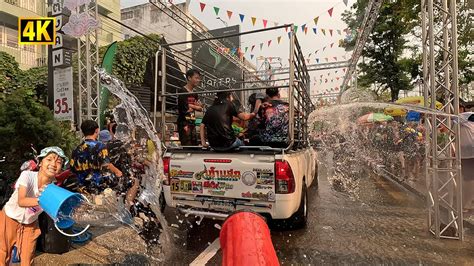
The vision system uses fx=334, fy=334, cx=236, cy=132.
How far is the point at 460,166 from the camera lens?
467 cm

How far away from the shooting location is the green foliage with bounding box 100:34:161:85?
1819 centimetres

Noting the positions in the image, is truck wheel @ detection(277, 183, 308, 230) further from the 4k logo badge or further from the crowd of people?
the 4k logo badge

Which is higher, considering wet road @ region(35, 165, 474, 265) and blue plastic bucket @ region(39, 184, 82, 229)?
Answer: blue plastic bucket @ region(39, 184, 82, 229)

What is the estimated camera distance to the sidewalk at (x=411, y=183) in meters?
5.52

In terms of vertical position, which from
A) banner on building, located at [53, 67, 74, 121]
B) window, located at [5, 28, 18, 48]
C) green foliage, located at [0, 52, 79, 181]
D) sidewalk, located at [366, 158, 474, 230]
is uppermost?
window, located at [5, 28, 18, 48]

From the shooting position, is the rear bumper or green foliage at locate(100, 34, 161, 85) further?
green foliage at locate(100, 34, 161, 85)

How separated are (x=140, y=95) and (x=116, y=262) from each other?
12837 millimetres

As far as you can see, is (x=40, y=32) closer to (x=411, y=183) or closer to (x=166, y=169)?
(x=166, y=169)

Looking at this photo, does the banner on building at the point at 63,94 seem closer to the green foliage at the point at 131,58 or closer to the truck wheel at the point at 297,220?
the truck wheel at the point at 297,220

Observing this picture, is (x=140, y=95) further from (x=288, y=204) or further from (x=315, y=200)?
(x=288, y=204)

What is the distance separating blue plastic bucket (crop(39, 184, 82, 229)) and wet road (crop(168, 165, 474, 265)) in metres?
1.59

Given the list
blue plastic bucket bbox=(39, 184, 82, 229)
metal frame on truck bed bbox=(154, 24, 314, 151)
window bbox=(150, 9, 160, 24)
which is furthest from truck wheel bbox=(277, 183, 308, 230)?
window bbox=(150, 9, 160, 24)

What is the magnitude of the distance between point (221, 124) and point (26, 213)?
2580 mm

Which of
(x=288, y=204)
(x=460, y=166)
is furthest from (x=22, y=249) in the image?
(x=460, y=166)
